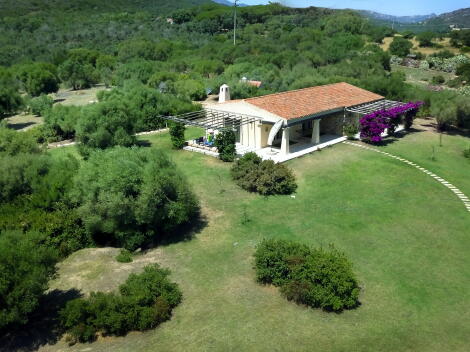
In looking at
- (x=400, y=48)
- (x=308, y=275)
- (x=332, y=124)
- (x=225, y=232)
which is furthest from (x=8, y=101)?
(x=400, y=48)

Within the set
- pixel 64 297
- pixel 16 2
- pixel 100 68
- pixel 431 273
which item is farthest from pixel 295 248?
pixel 16 2

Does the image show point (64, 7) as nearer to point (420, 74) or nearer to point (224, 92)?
point (420, 74)

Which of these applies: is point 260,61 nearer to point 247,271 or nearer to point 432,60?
point 432,60

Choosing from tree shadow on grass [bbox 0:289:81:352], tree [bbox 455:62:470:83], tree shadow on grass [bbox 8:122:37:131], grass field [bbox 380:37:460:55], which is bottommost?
tree shadow on grass [bbox 8:122:37:131]

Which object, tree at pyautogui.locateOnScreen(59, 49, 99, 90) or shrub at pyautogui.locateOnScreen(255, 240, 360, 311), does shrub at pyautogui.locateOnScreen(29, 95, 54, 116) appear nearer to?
tree at pyautogui.locateOnScreen(59, 49, 99, 90)

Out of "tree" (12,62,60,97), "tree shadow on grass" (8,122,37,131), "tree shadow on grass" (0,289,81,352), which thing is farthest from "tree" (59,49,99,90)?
"tree shadow on grass" (0,289,81,352)

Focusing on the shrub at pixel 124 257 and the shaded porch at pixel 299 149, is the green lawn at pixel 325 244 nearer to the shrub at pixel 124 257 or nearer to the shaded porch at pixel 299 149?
the shrub at pixel 124 257
